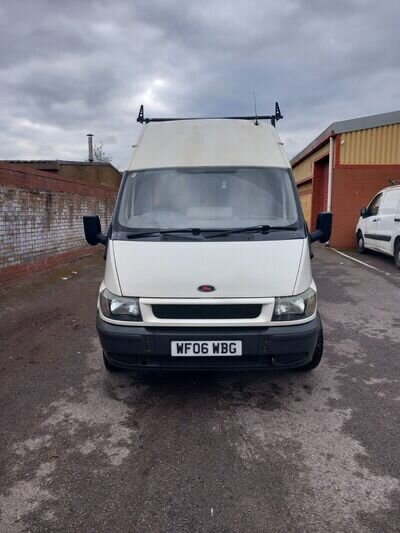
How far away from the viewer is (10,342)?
519 centimetres

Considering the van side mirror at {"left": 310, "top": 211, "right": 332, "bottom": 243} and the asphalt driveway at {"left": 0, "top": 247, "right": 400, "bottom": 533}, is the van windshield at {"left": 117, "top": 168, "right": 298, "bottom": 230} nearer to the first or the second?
the van side mirror at {"left": 310, "top": 211, "right": 332, "bottom": 243}

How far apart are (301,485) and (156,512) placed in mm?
890

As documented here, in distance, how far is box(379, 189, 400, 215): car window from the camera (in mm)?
10633

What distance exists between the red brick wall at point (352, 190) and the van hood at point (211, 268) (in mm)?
11962

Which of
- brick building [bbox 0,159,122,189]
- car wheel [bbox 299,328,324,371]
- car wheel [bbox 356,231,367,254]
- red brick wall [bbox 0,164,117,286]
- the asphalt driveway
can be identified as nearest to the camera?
the asphalt driveway

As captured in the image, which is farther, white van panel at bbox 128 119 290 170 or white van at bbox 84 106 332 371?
white van panel at bbox 128 119 290 170

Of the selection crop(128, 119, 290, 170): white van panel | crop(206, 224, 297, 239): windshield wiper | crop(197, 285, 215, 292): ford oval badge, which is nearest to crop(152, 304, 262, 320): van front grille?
crop(197, 285, 215, 292): ford oval badge

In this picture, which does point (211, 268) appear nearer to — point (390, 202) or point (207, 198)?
point (207, 198)

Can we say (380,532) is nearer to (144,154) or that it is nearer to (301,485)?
(301,485)

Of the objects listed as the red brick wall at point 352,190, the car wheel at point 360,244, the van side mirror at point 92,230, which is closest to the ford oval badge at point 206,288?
the van side mirror at point 92,230

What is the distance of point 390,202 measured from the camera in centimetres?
1097

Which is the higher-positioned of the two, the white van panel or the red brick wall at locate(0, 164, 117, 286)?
the white van panel

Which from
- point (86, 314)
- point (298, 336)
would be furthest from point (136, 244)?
point (86, 314)

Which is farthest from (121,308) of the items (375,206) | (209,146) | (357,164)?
(357,164)
